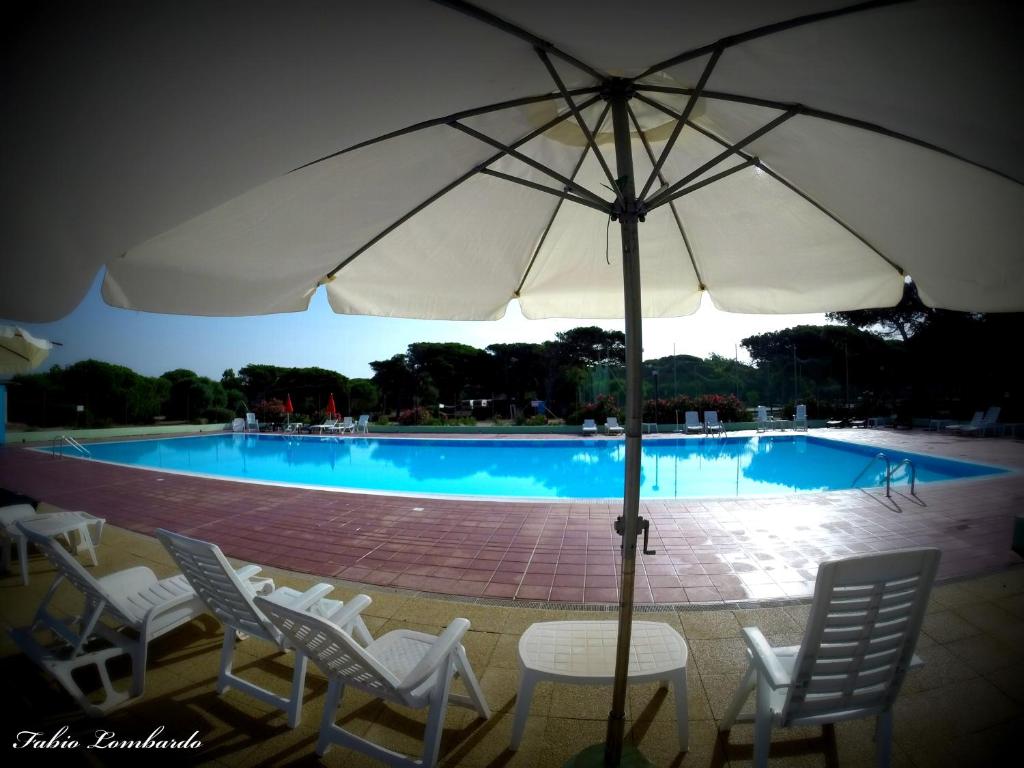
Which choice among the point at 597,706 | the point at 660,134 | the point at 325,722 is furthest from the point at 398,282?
the point at 597,706

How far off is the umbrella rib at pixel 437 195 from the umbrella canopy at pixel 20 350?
8.70 m

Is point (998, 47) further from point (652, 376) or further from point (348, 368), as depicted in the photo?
point (348, 368)

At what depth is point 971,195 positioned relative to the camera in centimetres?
175

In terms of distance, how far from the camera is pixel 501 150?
5.90ft

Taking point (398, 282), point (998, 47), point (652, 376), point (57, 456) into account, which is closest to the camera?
point (998, 47)

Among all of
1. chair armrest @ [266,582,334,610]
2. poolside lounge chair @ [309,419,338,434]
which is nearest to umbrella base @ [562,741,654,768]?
chair armrest @ [266,582,334,610]

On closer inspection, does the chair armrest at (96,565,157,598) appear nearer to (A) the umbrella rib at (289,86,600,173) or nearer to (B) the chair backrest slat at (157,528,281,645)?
(B) the chair backrest slat at (157,528,281,645)

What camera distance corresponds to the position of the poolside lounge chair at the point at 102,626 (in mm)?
1963

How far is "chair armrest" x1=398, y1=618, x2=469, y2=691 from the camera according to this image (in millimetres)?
1497

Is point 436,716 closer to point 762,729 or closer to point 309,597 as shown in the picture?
point 309,597

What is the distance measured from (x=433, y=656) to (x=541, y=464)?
33.3ft

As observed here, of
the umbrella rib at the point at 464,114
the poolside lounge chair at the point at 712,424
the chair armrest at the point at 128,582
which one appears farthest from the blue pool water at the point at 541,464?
the umbrella rib at the point at 464,114

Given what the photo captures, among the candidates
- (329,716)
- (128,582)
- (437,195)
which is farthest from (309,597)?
(437,195)

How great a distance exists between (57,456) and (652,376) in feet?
61.8
